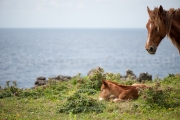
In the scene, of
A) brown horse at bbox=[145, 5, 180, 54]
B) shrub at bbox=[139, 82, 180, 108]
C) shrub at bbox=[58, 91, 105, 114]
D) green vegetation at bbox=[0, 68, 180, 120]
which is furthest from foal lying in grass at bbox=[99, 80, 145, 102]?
brown horse at bbox=[145, 5, 180, 54]

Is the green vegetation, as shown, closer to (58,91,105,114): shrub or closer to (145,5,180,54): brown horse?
(58,91,105,114): shrub

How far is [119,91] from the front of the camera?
12.9 meters

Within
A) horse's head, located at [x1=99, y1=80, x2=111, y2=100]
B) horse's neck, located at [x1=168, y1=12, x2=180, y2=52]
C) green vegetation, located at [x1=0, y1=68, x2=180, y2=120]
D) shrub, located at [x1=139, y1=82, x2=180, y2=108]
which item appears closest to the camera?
horse's neck, located at [x1=168, y1=12, x2=180, y2=52]

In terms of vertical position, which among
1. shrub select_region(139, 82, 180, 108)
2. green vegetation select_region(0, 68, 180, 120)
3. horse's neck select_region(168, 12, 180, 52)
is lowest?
green vegetation select_region(0, 68, 180, 120)

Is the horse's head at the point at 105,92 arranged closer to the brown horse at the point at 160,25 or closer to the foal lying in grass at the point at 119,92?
the foal lying in grass at the point at 119,92

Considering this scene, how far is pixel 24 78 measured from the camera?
193ft

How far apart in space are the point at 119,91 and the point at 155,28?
5.35 metres

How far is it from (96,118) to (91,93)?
17.2ft

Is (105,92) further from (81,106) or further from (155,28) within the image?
(155,28)

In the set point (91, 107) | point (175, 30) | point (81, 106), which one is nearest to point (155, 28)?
point (175, 30)

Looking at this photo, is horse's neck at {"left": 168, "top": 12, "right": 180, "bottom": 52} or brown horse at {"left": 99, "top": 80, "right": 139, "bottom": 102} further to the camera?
brown horse at {"left": 99, "top": 80, "right": 139, "bottom": 102}

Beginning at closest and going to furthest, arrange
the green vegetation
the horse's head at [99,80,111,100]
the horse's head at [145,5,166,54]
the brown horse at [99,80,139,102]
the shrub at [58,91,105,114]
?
1. the horse's head at [145,5,166,54]
2. the green vegetation
3. the shrub at [58,91,105,114]
4. the brown horse at [99,80,139,102]
5. the horse's head at [99,80,111,100]

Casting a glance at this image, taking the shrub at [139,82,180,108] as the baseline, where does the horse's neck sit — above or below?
above

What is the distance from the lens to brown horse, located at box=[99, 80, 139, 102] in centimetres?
1275
